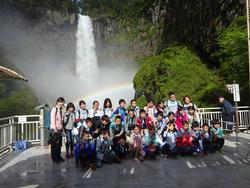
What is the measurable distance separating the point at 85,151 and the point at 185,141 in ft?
8.75

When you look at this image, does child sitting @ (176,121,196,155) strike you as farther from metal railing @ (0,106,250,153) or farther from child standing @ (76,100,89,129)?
metal railing @ (0,106,250,153)

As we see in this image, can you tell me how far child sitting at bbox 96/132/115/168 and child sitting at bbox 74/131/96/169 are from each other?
211 millimetres

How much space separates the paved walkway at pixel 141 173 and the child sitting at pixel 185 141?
296 millimetres

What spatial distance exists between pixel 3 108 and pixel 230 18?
941 inches

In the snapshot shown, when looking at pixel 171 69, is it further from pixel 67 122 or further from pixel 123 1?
pixel 123 1

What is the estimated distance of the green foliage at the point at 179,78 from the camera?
18.8 metres

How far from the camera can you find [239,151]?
9461 millimetres

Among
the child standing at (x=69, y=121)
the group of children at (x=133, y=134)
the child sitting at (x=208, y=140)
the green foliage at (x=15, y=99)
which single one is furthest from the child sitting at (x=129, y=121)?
the green foliage at (x=15, y=99)

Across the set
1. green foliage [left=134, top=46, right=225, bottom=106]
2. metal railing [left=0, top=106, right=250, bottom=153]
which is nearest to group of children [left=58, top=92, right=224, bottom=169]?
metal railing [left=0, top=106, right=250, bottom=153]

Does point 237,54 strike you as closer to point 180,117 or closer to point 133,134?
point 180,117

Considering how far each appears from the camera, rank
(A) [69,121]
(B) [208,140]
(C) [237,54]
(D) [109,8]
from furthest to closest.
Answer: (D) [109,8]
(C) [237,54]
(B) [208,140]
(A) [69,121]

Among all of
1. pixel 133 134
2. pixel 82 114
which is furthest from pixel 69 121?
pixel 133 134

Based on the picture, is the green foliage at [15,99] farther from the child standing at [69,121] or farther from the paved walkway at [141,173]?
the paved walkway at [141,173]

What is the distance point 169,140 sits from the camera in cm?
906
